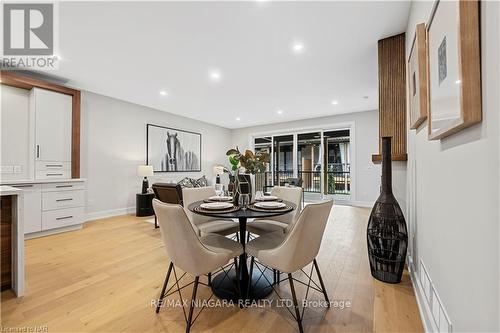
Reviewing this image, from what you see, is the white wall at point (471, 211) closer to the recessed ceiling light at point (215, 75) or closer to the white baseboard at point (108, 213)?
the recessed ceiling light at point (215, 75)

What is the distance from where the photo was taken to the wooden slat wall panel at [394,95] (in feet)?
7.72

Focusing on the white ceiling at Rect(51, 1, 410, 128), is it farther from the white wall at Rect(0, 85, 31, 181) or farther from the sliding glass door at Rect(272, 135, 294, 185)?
the sliding glass door at Rect(272, 135, 294, 185)

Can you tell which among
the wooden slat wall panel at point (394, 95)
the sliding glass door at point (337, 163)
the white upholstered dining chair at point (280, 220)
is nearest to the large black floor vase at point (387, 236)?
the wooden slat wall panel at point (394, 95)

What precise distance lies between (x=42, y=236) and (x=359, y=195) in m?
6.61

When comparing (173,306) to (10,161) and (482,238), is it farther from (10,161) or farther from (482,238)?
(10,161)

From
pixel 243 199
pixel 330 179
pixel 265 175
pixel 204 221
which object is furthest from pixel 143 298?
pixel 265 175

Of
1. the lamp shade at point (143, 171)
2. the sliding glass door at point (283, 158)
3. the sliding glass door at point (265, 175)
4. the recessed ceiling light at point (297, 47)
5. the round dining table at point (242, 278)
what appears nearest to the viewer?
the round dining table at point (242, 278)

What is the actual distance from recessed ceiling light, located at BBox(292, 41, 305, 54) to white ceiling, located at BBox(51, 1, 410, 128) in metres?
0.05

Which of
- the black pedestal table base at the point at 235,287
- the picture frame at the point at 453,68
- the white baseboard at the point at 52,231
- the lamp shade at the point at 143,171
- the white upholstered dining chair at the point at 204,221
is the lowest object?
the black pedestal table base at the point at 235,287

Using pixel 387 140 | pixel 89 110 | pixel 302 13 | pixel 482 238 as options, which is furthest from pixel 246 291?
pixel 89 110

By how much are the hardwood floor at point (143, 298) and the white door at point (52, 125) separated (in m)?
1.55

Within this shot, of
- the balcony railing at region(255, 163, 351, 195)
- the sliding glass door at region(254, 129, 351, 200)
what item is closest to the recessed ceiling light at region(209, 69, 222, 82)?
the sliding glass door at region(254, 129, 351, 200)

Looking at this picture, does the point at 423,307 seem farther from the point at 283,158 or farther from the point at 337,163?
the point at 283,158

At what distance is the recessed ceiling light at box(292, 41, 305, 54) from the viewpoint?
271cm
